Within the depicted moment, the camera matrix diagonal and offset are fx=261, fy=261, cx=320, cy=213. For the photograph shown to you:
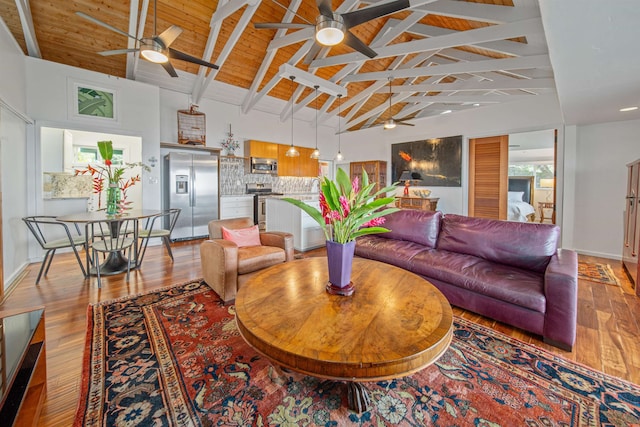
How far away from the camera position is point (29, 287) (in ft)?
9.82

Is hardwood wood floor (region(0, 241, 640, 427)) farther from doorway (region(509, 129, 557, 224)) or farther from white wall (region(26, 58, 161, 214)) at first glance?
doorway (region(509, 129, 557, 224))

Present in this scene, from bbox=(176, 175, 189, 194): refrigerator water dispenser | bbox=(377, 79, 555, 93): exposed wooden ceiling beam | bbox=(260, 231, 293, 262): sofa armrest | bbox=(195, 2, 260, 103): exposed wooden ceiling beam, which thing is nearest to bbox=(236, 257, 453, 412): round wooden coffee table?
bbox=(260, 231, 293, 262): sofa armrest

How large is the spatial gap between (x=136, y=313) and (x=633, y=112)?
21.9ft

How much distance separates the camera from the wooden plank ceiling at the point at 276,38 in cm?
361

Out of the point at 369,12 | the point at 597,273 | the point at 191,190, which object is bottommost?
the point at 597,273

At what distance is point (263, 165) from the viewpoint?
6957 millimetres

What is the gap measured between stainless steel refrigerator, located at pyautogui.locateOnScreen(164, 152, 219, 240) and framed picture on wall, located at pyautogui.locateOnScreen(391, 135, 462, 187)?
4.85 m

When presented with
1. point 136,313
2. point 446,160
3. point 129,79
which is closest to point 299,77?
point 129,79

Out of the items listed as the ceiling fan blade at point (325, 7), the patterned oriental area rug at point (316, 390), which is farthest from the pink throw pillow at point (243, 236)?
the ceiling fan blade at point (325, 7)

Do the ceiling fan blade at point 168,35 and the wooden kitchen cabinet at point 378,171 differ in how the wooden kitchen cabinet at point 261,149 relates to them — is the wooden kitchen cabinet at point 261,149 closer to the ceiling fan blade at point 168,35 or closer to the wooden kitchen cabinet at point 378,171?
the wooden kitchen cabinet at point 378,171

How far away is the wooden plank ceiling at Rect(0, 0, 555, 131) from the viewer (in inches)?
142

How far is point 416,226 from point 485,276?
3.63ft

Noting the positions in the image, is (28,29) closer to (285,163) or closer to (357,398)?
(285,163)

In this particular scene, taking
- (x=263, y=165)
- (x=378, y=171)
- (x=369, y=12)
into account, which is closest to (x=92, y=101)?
(x=263, y=165)
